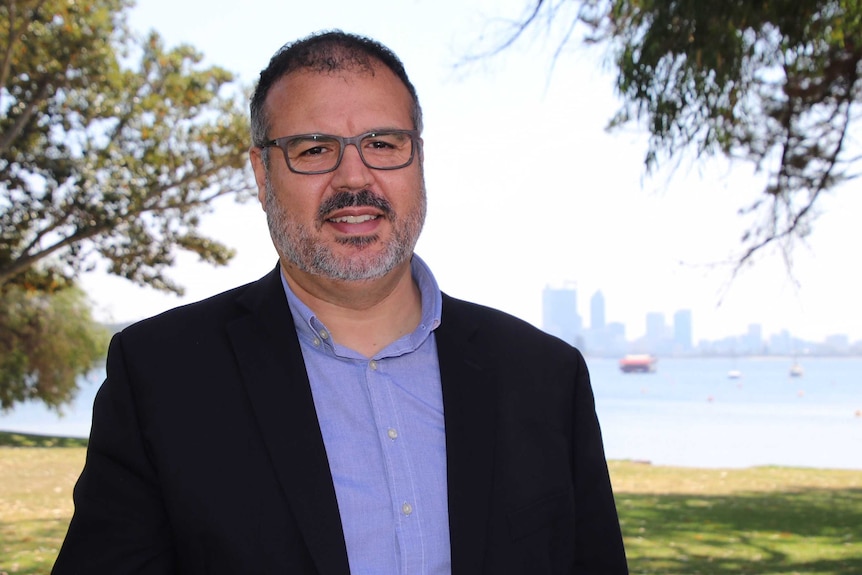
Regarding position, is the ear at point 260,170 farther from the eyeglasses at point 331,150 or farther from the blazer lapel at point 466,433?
the blazer lapel at point 466,433

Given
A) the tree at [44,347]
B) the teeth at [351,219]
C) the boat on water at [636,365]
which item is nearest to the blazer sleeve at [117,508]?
the teeth at [351,219]

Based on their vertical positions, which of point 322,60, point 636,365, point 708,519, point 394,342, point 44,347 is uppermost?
point 636,365

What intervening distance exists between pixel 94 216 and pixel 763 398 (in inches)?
2610

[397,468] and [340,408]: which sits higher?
[340,408]

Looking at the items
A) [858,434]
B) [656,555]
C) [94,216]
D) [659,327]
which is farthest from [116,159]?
[659,327]

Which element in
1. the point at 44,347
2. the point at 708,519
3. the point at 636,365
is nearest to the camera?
the point at 708,519

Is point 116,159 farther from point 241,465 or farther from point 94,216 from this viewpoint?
point 241,465

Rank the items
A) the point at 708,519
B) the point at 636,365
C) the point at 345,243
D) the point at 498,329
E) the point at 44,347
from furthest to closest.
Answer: the point at 636,365, the point at 44,347, the point at 708,519, the point at 498,329, the point at 345,243

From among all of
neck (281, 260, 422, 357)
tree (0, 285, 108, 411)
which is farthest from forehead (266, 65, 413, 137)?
tree (0, 285, 108, 411)

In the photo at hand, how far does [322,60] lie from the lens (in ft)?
6.66

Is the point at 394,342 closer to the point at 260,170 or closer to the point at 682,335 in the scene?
the point at 260,170

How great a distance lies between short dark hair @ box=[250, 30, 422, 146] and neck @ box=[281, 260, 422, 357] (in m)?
0.34

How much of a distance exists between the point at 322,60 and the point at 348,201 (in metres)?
0.34

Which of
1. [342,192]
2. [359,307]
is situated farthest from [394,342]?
[342,192]
